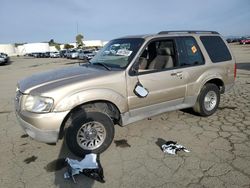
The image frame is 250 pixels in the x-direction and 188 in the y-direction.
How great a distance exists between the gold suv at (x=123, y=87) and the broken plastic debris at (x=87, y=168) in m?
0.23

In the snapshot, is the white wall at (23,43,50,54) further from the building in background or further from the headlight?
the headlight

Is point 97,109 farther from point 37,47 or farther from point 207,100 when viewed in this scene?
point 37,47

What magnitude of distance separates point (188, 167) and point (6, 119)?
15.0 feet

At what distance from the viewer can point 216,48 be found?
4977mm

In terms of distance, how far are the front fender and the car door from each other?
7.3 inches

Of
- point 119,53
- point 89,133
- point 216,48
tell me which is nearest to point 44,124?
point 89,133

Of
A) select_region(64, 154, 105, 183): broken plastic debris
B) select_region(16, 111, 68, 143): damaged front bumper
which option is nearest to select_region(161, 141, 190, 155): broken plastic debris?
select_region(64, 154, 105, 183): broken plastic debris

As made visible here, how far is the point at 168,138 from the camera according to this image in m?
4.14

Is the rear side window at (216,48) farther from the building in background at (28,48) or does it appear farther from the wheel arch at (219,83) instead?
the building in background at (28,48)

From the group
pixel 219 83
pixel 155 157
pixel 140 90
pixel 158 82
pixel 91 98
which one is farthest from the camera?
pixel 219 83

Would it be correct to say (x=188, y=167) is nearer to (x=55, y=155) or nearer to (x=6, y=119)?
(x=55, y=155)

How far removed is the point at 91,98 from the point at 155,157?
1.37 meters

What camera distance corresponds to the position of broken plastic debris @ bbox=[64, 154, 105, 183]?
3035 mm

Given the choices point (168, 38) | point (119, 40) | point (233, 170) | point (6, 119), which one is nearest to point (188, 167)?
point (233, 170)
